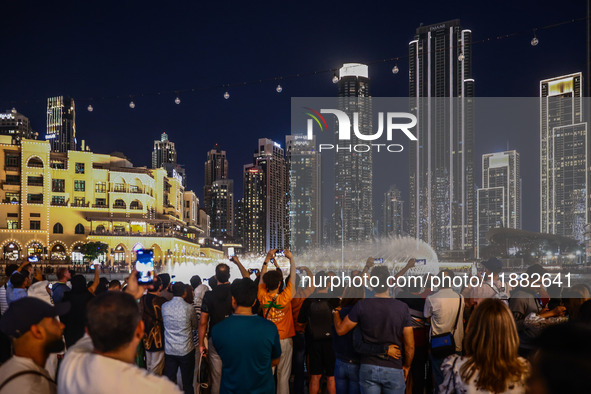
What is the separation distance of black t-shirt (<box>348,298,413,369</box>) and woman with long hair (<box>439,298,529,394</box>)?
1568mm

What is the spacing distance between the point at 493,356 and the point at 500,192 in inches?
647

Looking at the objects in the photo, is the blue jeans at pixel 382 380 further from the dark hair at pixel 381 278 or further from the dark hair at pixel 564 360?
the dark hair at pixel 564 360

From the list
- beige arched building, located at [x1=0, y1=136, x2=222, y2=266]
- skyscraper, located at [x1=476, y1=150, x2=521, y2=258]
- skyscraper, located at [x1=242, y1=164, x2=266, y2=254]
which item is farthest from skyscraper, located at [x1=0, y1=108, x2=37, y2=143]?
skyscraper, located at [x1=476, y1=150, x2=521, y2=258]

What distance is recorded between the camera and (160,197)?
76.8 m

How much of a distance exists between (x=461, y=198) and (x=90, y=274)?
41.4 meters

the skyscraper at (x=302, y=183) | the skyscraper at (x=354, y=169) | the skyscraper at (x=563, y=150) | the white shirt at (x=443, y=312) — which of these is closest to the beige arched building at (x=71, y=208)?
the skyscraper at (x=354, y=169)

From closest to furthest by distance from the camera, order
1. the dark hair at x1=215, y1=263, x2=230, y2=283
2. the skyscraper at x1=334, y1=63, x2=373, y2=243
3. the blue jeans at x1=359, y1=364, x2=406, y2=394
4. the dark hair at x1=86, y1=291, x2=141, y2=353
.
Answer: the dark hair at x1=86, y1=291, x2=141, y2=353
the blue jeans at x1=359, y1=364, x2=406, y2=394
the dark hair at x1=215, y1=263, x2=230, y2=283
the skyscraper at x1=334, y1=63, x2=373, y2=243

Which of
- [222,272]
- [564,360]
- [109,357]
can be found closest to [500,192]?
[222,272]

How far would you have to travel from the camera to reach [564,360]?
5.07 feet

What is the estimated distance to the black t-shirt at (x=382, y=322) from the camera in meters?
4.78

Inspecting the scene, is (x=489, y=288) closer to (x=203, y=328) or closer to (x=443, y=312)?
(x=443, y=312)

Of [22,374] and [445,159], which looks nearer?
[22,374]

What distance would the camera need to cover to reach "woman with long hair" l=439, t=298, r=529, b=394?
3.13m

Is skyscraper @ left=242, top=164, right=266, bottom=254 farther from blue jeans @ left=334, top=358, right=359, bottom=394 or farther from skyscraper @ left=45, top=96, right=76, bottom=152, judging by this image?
blue jeans @ left=334, top=358, right=359, bottom=394
